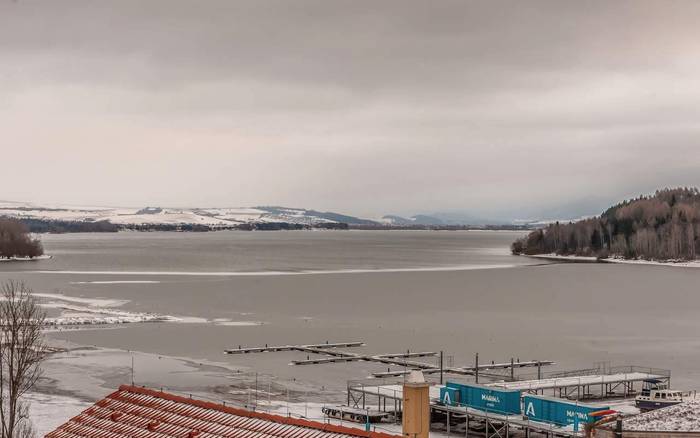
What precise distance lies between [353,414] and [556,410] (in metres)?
8.93

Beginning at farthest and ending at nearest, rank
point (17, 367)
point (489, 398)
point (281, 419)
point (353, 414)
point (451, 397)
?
point (451, 397) → point (353, 414) → point (489, 398) → point (17, 367) → point (281, 419)

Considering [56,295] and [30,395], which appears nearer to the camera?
[30,395]

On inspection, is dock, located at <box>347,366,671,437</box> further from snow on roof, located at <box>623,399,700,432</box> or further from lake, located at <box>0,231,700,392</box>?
snow on roof, located at <box>623,399,700,432</box>

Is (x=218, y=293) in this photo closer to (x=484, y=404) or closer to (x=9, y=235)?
(x=484, y=404)

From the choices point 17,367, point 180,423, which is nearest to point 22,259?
point 17,367

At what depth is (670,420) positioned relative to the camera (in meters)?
23.2

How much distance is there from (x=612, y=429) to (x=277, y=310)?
2742 inches

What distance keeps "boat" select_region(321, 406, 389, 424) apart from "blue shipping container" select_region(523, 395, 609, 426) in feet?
22.2

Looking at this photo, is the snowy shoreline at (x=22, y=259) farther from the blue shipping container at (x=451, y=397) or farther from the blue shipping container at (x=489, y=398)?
the blue shipping container at (x=489, y=398)

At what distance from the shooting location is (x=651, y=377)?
51031 mm

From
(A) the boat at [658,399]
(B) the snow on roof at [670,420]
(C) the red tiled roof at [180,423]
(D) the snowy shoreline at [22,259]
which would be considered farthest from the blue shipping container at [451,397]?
(D) the snowy shoreline at [22,259]

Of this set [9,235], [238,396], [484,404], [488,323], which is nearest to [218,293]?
[488,323]

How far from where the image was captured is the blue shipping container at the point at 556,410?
124 feet

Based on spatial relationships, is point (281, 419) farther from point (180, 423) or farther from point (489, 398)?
point (489, 398)
